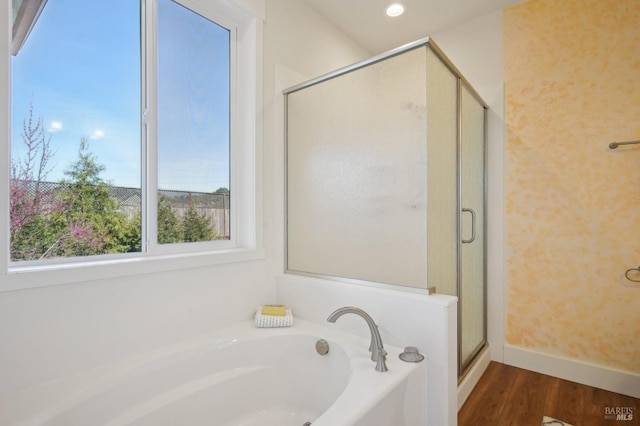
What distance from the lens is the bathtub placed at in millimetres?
1130

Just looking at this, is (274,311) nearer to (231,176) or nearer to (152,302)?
(152,302)

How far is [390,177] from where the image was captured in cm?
164

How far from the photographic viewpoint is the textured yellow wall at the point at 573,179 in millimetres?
A: 1963

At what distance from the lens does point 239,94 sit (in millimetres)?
1991

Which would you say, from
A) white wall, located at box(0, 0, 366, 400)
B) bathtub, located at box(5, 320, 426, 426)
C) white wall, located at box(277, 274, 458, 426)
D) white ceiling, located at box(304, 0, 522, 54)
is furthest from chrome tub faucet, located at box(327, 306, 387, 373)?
white ceiling, located at box(304, 0, 522, 54)

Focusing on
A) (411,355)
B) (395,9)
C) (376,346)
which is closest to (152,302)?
(376,346)

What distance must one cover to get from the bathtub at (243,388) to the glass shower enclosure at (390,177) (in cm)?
42

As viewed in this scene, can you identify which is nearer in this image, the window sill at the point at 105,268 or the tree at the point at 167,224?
the window sill at the point at 105,268

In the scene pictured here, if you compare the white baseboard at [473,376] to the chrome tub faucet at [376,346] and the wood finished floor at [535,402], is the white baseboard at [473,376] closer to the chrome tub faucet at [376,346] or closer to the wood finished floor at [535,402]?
the wood finished floor at [535,402]

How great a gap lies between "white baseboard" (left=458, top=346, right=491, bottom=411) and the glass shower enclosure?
5cm

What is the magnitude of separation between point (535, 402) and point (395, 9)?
9.09 feet

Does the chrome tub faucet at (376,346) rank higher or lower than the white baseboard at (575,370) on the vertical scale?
higher

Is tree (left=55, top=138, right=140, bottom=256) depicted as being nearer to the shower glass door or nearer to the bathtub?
the bathtub

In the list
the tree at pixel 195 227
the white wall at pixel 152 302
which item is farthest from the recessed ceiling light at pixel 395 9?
the tree at pixel 195 227
